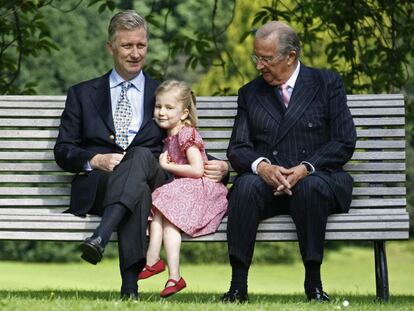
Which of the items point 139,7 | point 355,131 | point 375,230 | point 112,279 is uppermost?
point 139,7

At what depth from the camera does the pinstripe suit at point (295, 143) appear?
6.18 metres

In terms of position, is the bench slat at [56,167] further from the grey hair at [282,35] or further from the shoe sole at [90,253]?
the shoe sole at [90,253]

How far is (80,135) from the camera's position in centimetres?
675

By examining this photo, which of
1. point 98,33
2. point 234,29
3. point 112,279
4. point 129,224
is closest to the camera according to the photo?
point 129,224

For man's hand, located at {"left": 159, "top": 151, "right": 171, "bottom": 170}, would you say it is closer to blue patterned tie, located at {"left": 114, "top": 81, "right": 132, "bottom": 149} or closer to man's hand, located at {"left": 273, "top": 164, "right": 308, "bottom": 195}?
blue patterned tie, located at {"left": 114, "top": 81, "right": 132, "bottom": 149}

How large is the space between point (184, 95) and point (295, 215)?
0.93 m

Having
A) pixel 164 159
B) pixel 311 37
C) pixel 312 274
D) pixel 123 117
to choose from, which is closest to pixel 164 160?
pixel 164 159

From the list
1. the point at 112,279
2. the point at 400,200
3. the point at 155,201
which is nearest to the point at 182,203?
the point at 155,201

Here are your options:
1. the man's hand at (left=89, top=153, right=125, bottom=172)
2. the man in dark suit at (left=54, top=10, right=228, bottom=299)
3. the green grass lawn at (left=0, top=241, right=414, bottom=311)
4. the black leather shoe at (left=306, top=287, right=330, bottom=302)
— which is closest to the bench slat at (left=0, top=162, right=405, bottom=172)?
the man in dark suit at (left=54, top=10, right=228, bottom=299)

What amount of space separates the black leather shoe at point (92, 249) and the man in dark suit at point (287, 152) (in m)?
0.70

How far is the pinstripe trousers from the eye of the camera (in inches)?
240

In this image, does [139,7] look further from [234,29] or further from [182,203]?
[182,203]

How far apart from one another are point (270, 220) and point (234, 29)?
15.7 metres

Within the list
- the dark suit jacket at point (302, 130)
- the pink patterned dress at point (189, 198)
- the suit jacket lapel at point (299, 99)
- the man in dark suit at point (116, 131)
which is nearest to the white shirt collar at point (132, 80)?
the man in dark suit at point (116, 131)
